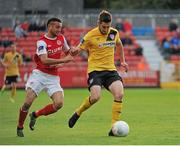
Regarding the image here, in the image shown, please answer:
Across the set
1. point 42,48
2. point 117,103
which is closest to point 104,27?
point 42,48

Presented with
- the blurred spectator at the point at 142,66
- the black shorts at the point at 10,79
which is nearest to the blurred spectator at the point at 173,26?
the blurred spectator at the point at 142,66

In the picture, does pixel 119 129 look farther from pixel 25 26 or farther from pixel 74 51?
pixel 25 26

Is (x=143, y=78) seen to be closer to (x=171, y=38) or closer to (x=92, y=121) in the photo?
(x=171, y=38)

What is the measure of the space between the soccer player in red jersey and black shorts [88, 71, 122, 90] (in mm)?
677

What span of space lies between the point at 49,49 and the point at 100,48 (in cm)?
111

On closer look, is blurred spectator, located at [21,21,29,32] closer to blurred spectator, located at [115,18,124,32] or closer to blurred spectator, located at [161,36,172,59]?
blurred spectator, located at [115,18,124,32]

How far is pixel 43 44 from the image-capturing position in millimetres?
13273

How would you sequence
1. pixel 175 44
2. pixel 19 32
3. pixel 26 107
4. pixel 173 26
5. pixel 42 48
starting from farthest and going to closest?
pixel 173 26
pixel 175 44
pixel 19 32
pixel 26 107
pixel 42 48

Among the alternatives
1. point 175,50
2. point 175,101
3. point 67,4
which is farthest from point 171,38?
point 175,101

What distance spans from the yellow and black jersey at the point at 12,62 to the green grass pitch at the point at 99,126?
2.54 metres

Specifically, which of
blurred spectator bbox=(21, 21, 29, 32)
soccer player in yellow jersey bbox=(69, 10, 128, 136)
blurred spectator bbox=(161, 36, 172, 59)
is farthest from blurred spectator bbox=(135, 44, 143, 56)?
soccer player in yellow jersey bbox=(69, 10, 128, 136)

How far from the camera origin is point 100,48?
13820 millimetres

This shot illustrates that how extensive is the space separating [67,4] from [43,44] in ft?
81.1

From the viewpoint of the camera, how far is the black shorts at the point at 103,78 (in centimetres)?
1371
